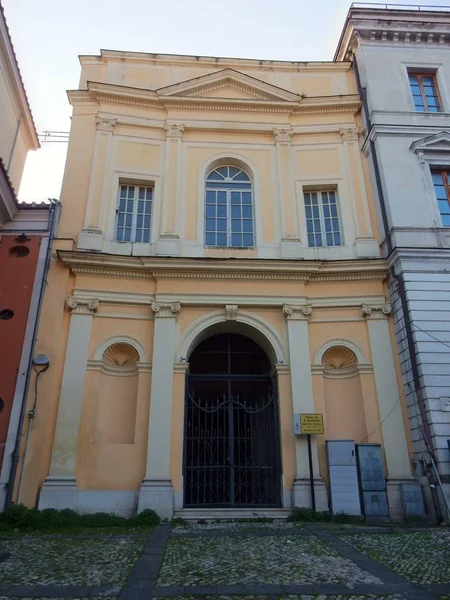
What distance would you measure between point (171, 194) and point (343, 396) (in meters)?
7.00

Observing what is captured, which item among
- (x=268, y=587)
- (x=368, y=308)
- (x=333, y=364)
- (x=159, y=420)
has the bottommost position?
(x=268, y=587)

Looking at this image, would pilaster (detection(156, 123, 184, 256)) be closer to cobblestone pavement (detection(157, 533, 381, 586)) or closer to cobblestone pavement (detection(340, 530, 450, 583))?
cobblestone pavement (detection(157, 533, 381, 586))

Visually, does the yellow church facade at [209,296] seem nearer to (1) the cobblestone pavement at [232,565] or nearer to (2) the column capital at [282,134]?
(2) the column capital at [282,134]

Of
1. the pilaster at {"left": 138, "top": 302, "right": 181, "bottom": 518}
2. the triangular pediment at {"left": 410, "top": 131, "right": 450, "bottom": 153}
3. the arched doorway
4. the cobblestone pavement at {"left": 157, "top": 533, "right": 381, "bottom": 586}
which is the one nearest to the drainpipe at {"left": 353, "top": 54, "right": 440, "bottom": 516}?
the triangular pediment at {"left": 410, "top": 131, "right": 450, "bottom": 153}

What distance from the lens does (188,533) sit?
8.00 metres

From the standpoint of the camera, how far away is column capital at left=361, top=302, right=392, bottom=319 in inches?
454

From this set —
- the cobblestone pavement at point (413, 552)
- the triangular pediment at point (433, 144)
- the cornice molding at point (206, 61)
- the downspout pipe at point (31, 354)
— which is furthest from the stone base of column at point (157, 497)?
the cornice molding at point (206, 61)

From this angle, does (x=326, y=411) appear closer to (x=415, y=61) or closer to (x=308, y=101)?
(x=308, y=101)

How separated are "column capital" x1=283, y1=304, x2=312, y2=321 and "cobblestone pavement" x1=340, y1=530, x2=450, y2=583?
5.11 meters

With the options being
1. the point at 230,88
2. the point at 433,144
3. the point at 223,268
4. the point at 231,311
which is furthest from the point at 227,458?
the point at 230,88

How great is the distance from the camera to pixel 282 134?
13.8m

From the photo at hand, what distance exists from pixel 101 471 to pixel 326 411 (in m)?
5.32

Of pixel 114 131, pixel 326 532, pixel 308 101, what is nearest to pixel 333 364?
pixel 326 532

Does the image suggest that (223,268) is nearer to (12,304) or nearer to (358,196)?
(358,196)
